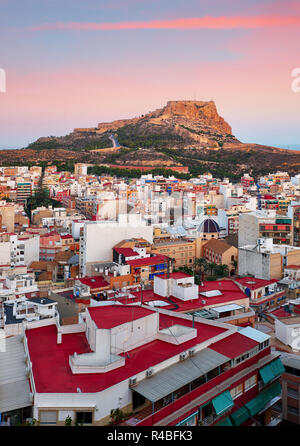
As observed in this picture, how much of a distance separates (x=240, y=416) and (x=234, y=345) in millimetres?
732

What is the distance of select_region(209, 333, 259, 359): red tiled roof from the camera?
4.83 m

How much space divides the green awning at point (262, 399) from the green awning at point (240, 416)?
54 mm

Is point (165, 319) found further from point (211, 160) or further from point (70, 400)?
point (211, 160)

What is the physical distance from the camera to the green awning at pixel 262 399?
4.79 m

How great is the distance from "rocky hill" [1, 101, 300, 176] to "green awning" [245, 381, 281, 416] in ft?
95.8

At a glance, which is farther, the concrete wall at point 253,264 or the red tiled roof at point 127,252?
the red tiled roof at point 127,252

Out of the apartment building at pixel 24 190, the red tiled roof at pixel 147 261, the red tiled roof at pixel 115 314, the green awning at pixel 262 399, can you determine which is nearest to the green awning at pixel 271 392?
the green awning at pixel 262 399

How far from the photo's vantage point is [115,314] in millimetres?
5215

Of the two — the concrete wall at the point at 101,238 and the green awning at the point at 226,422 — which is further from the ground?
the concrete wall at the point at 101,238

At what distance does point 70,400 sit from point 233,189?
19.6 meters

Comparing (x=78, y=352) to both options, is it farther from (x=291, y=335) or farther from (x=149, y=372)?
(x=291, y=335)

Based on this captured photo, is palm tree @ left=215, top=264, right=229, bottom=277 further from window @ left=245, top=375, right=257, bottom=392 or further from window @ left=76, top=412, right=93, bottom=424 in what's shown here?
window @ left=76, top=412, right=93, bottom=424

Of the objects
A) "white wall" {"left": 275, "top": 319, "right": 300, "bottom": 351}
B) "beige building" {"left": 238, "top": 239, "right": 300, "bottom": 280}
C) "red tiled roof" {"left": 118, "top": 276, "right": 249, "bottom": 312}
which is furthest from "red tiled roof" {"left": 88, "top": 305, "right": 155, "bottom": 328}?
"beige building" {"left": 238, "top": 239, "right": 300, "bottom": 280}

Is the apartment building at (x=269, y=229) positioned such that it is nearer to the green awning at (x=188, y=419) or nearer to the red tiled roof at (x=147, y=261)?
the red tiled roof at (x=147, y=261)
